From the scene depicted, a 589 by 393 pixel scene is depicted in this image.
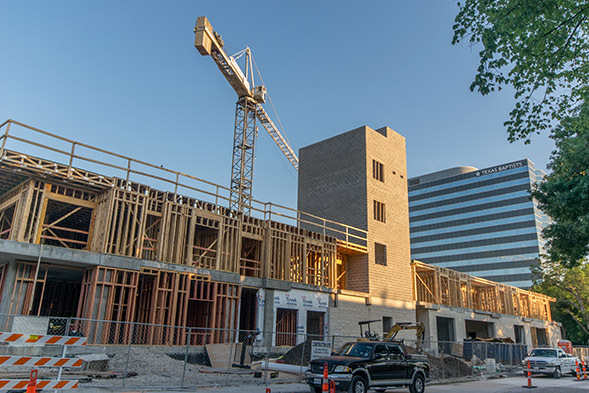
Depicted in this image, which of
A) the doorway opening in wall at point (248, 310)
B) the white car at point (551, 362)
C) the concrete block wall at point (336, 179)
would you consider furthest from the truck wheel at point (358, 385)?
the concrete block wall at point (336, 179)

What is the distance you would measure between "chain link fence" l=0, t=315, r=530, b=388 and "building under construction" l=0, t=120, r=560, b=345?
0.36 metres

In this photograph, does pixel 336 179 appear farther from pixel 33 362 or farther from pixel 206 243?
pixel 33 362

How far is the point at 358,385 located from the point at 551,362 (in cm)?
1667

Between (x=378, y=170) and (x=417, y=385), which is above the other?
(x=378, y=170)

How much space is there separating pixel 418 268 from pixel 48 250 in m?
28.6

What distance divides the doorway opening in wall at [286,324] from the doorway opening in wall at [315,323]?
1704mm

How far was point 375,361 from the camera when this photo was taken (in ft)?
47.1

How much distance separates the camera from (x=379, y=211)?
33.0 m

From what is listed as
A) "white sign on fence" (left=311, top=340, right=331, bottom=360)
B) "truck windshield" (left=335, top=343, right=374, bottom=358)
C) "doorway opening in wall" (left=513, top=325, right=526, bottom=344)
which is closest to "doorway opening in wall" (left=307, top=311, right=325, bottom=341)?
"white sign on fence" (left=311, top=340, right=331, bottom=360)

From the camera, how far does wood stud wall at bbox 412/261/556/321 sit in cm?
3778

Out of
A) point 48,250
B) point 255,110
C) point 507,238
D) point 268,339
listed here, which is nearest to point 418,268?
point 268,339

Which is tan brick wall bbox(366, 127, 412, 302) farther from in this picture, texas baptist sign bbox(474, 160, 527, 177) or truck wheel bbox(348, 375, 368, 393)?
texas baptist sign bbox(474, 160, 527, 177)

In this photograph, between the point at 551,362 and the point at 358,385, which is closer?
the point at 358,385

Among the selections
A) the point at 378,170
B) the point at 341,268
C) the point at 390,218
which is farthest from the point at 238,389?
the point at 378,170
